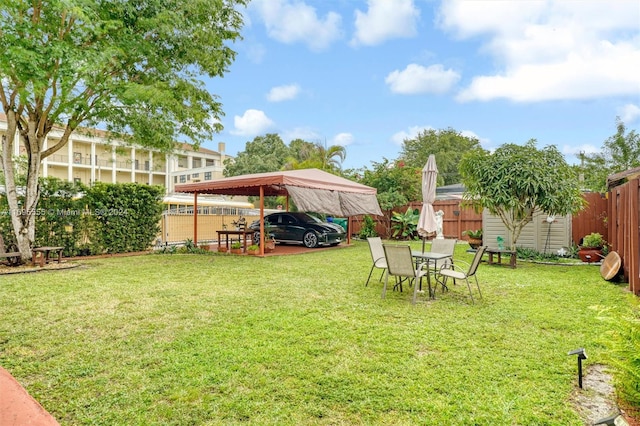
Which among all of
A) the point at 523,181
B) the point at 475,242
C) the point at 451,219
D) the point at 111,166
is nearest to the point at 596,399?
the point at 523,181

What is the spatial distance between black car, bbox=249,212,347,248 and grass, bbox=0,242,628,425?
7.41m

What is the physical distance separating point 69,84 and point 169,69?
2713mm

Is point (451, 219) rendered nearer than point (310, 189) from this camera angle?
No

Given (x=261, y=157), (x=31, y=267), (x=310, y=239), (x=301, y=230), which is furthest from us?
(x=261, y=157)

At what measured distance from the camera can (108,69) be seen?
29.8 feet

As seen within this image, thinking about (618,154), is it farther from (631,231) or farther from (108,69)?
(108,69)

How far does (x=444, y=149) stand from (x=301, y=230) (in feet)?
77.7

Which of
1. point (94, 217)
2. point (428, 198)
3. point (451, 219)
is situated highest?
point (428, 198)

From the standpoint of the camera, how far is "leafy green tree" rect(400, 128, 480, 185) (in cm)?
3303

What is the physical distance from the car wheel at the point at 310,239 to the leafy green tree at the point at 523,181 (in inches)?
243

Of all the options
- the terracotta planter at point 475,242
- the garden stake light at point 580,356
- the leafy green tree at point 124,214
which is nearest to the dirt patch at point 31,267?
the leafy green tree at point 124,214

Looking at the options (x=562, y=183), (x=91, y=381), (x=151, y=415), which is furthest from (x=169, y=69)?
(x=562, y=183)

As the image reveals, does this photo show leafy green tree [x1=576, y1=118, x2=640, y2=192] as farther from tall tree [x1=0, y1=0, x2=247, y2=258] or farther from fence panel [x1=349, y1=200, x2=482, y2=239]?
tall tree [x1=0, y1=0, x2=247, y2=258]

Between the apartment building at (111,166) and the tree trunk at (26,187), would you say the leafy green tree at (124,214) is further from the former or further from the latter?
the apartment building at (111,166)
